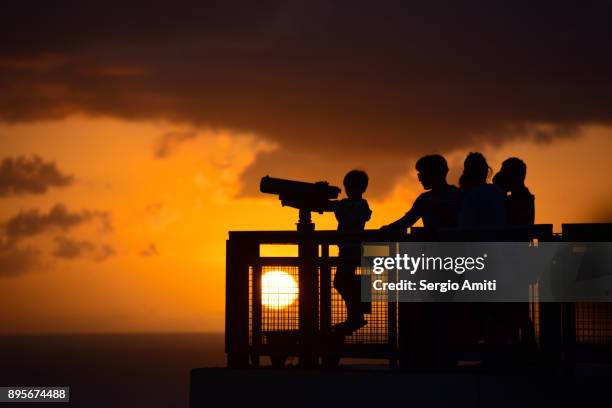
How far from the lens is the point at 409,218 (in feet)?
40.4

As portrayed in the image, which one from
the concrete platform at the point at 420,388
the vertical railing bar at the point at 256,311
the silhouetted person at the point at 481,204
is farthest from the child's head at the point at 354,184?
the concrete platform at the point at 420,388

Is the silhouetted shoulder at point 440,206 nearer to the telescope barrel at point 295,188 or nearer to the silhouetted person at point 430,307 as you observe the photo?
the silhouetted person at point 430,307

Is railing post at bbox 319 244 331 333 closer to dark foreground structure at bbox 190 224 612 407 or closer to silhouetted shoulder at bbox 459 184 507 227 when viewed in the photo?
dark foreground structure at bbox 190 224 612 407

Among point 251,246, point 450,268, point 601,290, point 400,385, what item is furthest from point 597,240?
point 251,246

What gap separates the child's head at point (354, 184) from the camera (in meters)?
13.5

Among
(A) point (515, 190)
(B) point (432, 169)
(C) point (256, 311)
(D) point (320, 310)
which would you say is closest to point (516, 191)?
(A) point (515, 190)

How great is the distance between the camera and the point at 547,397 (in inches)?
458

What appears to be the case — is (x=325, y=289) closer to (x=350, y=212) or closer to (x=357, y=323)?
(x=357, y=323)

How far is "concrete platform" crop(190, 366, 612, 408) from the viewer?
1161 centimetres

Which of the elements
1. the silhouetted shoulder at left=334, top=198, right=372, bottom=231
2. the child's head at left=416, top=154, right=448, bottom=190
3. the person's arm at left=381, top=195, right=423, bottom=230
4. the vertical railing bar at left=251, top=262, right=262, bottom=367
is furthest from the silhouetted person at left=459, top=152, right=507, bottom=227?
the vertical railing bar at left=251, top=262, right=262, bottom=367

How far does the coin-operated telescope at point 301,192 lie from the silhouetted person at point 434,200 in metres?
0.98

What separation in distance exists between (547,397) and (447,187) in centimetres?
232

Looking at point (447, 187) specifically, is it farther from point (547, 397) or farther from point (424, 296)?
point (547, 397)

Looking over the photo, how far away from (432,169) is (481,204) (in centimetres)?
69
